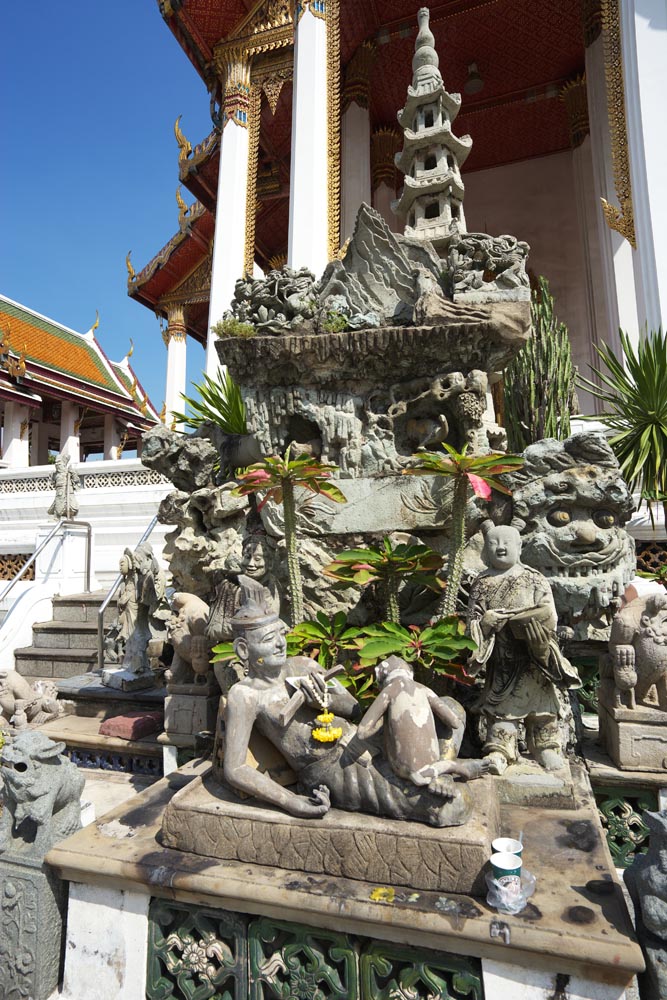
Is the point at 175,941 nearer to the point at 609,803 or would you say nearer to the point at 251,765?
the point at 251,765

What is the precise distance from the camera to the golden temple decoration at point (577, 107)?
523 inches

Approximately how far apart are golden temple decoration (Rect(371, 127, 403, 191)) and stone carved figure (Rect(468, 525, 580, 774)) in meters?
14.0

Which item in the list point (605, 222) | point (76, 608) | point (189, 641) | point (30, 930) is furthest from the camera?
point (605, 222)

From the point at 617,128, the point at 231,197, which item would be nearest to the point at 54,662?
the point at 231,197

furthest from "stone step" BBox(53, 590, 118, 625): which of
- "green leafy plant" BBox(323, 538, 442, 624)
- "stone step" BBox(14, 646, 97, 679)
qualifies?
"green leafy plant" BBox(323, 538, 442, 624)

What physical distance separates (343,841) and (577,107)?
16093 millimetres

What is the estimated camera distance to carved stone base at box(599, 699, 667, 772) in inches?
132

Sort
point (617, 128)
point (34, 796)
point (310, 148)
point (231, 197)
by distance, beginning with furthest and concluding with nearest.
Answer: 1. point (231, 197)
2. point (310, 148)
3. point (617, 128)
4. point (34, 796)

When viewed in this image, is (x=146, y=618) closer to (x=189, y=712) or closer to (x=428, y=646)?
(x=189, y=712)

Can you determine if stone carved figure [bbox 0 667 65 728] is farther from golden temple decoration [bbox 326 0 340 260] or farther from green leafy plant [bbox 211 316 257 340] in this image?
golden temple decoration [bbox 326 0 340 260]

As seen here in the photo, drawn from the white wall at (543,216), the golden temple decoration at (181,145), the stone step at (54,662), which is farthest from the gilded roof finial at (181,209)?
the stone step at (54,662)

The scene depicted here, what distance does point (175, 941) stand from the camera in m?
2.43

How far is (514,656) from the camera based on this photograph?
3.24 metres

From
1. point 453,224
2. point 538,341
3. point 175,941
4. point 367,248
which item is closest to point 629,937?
point 175,941
